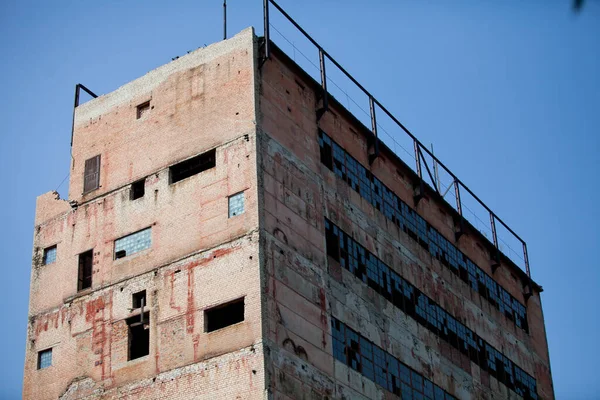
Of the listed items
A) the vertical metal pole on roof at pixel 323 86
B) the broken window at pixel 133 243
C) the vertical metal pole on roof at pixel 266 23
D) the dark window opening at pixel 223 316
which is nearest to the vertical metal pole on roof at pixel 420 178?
the vertical metal pole on roof at pixel 323 86

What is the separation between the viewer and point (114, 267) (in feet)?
125

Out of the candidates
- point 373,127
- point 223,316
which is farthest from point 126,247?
point 373,127

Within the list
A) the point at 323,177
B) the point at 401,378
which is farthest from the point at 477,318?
the point at 323,177

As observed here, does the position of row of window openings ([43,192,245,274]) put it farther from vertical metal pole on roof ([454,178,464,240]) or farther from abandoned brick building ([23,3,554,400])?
vertical metal pole on roof ([454,178,464,240])

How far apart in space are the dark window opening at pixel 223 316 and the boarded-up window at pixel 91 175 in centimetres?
Answer: 980

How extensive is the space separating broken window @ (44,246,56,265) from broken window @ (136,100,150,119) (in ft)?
22.5

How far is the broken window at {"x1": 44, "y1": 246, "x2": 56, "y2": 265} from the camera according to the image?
4078cm

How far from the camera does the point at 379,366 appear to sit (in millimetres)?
39312

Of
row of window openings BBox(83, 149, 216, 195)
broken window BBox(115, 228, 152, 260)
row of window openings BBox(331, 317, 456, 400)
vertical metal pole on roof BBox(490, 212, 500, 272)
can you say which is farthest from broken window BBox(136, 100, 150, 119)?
vertical metal pole on roof BBox(490, 212, 500, 272)

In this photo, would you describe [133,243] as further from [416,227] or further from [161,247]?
[416,227]

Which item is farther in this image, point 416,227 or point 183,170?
point 416,227

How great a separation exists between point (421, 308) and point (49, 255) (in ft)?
57.0

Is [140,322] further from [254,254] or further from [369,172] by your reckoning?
Result: [369,172]

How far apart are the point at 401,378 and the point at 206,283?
1120cm
